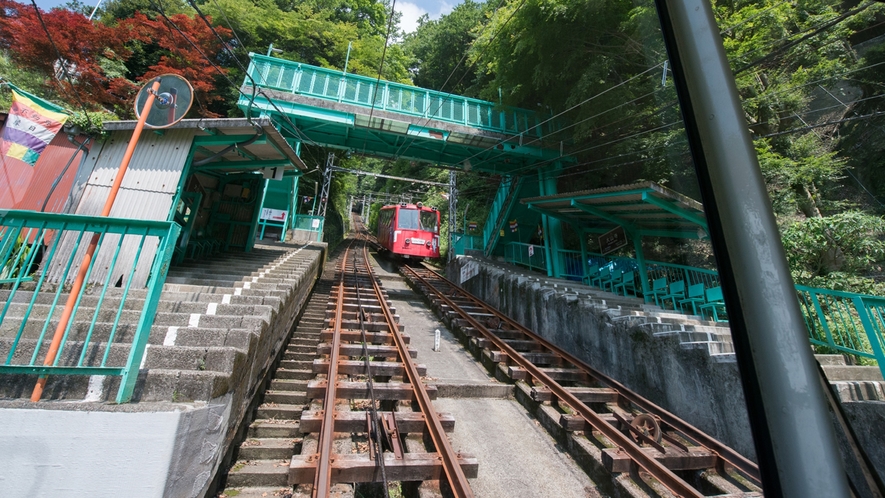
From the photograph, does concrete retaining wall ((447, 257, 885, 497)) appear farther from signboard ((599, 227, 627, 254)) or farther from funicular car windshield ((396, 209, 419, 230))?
funicular car windshield ((396, 209, 419, 230))

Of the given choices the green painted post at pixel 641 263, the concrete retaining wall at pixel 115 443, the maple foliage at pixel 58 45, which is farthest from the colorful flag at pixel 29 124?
the maple foliage at pixel 58 45

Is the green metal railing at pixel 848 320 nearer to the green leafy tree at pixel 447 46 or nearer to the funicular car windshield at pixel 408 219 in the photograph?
the funicular car windshield at pixel 408 219

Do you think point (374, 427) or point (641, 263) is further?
point (641, 263)

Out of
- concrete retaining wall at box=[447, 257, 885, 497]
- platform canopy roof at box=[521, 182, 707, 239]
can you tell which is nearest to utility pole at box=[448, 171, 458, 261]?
platform canopy roof at box=[521, 182, 707, 239]

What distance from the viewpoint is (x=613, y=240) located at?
31.7 ft

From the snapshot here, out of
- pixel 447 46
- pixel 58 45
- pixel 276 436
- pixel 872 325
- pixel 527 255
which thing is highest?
pixel 447 46

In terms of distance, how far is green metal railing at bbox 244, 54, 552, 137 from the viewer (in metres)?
12.4

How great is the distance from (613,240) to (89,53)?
27.0 metres

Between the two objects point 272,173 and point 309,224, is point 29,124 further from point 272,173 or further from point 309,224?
point 309,224

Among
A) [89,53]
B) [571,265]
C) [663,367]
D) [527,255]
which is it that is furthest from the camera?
[89,53]

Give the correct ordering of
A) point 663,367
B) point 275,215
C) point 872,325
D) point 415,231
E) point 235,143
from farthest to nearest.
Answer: point 275,215 → point 415,231 → point 235,143 → point 663,367 → point 872,325

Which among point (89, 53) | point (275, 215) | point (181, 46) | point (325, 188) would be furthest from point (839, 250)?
point (89, 53)

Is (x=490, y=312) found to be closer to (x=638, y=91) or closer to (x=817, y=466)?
(x=638, y=91)

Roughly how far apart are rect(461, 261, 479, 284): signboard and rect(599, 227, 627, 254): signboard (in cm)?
460
